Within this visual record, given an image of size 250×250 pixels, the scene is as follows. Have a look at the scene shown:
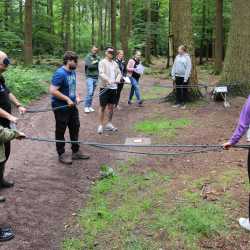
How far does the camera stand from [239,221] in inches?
205

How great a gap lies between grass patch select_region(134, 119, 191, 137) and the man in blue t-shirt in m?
2.66

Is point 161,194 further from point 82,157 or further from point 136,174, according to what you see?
point 82,157

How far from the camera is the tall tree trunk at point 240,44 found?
12695 mm

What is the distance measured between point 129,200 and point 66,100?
2355mm

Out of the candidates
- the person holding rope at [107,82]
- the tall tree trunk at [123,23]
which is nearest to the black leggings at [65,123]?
the person holding rope at [107,82]

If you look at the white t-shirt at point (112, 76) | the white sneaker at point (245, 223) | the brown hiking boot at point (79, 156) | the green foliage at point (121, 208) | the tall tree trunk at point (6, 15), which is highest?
the tall tree trunk at point (6, 15)

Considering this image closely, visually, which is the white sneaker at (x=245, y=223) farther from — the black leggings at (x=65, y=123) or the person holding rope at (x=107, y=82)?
the person holding rope at (x=107, y=82)

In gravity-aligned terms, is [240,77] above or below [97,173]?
above

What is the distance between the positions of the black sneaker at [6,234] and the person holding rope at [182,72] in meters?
8.53

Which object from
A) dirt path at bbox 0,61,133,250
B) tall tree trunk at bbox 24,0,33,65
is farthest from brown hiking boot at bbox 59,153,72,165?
tall tree trunk at bbox 24,0,33,65

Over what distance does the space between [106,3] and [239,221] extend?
137 feet

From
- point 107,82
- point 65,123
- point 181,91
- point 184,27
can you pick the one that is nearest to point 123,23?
point 184,27

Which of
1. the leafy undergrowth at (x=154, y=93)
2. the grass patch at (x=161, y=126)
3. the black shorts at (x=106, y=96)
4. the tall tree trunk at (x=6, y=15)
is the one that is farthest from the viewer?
the tall tree trunk at (x=6, y=15)

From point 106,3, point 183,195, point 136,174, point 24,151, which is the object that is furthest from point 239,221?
point 106,3
